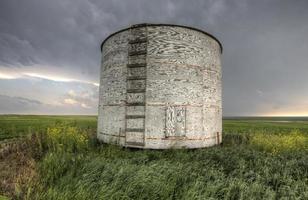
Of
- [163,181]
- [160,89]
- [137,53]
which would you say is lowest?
[163,181]

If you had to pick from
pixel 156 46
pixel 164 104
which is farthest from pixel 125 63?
pixel 164 104

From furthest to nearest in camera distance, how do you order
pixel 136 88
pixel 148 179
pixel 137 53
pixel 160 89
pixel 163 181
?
pixel 137 53
pixel 136 88
pixel 160 89
pixel 163 181
pixel 148 179

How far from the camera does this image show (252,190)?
6.07 m

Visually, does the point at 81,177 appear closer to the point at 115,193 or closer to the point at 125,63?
the point at 115,193

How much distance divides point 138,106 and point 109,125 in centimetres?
226

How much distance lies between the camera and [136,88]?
1117 centimetres

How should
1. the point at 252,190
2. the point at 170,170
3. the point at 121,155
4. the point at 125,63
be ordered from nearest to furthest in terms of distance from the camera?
the point at 252,190
the point at 170,170
the point at 121,155
the point at 125,63

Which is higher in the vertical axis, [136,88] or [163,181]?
[136,88]

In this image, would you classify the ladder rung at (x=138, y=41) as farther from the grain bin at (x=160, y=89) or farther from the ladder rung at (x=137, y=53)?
the ladder rung at (x=137, y=53)

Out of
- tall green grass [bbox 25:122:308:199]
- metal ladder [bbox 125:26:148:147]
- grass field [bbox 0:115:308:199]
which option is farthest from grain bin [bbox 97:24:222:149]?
tall green grass [bbox 25:122:308:199]

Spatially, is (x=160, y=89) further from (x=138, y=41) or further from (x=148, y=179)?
(x=148, y=179)

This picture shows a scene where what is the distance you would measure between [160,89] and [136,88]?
1.21 meters

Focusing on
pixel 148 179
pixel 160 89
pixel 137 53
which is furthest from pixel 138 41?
pixel 148 179

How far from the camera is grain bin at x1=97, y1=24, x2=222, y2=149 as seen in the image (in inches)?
428
